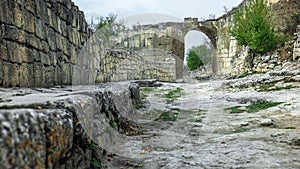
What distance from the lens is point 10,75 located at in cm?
276

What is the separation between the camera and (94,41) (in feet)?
21.9

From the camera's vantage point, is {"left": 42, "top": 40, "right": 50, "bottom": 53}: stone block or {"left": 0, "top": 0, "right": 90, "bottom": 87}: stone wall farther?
{"left": 42, "top": 40, "right": 50, "bottom": 53}: stone block

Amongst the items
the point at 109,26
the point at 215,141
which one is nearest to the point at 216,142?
the point at 215,141

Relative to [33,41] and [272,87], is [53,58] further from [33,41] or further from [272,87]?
[272,87]

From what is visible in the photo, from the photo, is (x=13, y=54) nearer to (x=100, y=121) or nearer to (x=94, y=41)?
(x=100, y=121)

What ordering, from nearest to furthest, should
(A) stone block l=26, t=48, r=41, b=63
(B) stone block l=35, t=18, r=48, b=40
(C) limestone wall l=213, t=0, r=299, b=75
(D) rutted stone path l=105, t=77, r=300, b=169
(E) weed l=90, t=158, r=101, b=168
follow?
(E) weed l=90, t=158, r=101, b=168 → (D) rutted stone path l=105, t=77, r=300, b=169 → (A) stone block l=26, t=48, r=41, b=63 → (B) stone block l=35, t=18, r=48, b=40 → (C) limestone wall l=213, t=0, r=299, b=75

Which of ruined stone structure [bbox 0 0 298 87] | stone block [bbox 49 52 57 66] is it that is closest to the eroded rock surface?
ruined stone structure [bbox 0 0 298 87]

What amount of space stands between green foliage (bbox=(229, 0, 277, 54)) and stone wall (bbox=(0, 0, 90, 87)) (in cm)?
953

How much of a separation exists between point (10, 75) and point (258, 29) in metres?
11.9

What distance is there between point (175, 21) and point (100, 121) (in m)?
19.9

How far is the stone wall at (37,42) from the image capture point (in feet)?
8.99

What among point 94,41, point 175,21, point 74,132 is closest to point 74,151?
point 74,132

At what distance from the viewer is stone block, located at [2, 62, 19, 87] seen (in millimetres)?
2684

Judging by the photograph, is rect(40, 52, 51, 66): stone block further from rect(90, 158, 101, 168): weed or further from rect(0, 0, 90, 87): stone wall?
rect(90, 158, 101, 168): weed
